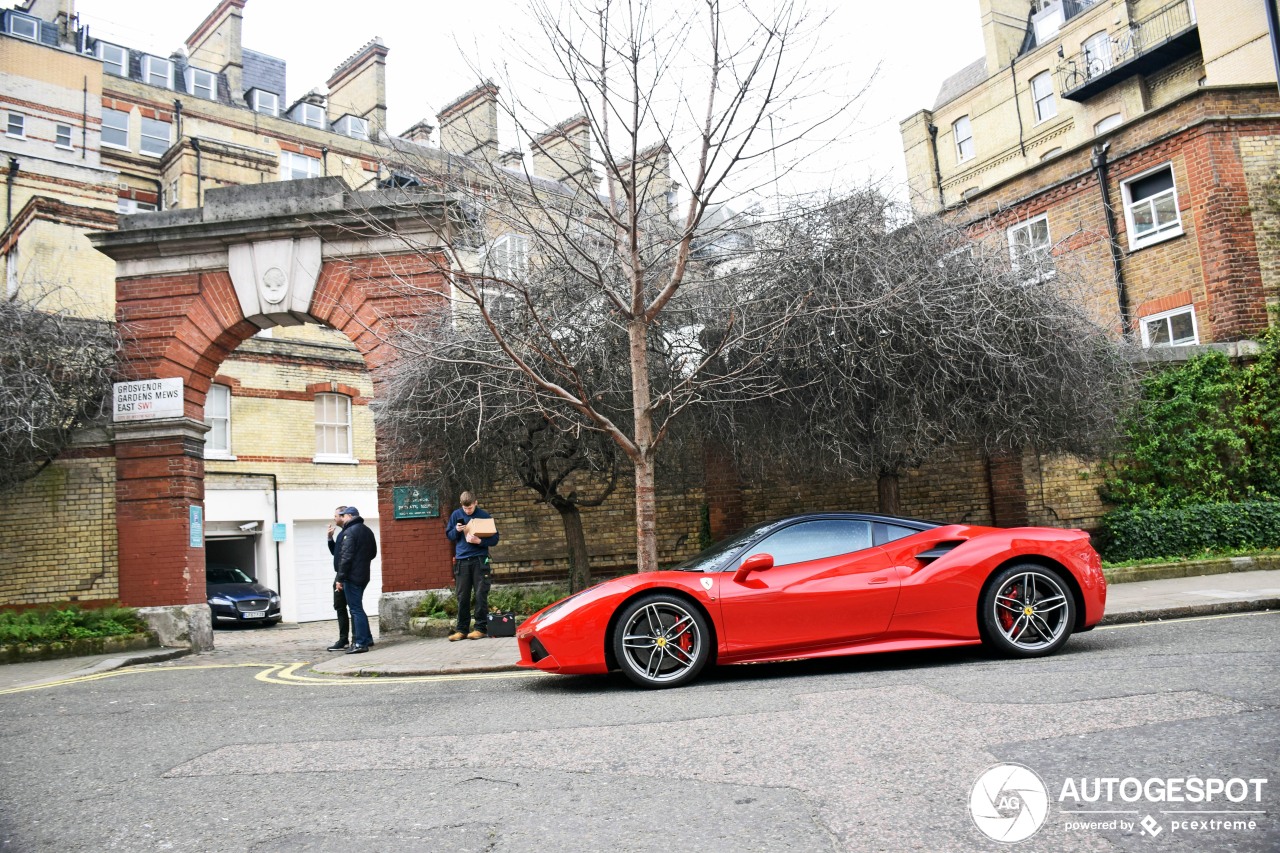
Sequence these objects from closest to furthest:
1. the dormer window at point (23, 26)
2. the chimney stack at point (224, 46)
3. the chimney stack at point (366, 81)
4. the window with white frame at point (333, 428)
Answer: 1. the window with white frame at point (333, 428)
2. the dormer window at point (23, 26)
3. the chimney stack at point (366, 81)
4. the chimney stack at point (224, 46)

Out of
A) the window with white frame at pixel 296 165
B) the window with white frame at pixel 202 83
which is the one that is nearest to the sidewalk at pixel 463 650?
the window with white frame at pixel 296 165

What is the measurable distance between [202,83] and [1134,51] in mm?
35995

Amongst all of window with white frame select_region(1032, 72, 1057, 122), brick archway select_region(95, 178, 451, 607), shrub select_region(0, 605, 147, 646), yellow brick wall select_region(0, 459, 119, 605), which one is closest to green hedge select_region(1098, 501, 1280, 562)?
brick archway select_region(95, 178, 451, 607)

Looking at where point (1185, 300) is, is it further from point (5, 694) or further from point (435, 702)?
point (5, 694)

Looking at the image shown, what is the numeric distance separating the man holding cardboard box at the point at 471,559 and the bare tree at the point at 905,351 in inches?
133

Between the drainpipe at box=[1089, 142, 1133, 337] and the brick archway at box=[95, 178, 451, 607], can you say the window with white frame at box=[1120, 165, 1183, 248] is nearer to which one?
the drainpipe at box=[1089, 142, 1133, 337]

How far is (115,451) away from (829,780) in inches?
507

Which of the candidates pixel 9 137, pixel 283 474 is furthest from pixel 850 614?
pixel 9 137

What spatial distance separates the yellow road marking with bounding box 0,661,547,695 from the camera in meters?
8.32

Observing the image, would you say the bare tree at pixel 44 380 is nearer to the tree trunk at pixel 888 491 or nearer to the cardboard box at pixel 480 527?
the cardboard box at pixel 480 527

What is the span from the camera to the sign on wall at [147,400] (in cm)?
1330

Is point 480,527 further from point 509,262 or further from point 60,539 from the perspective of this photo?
point 60,539

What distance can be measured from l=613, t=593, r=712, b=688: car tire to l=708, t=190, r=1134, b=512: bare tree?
477 cm

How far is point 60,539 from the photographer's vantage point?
13055 mm
